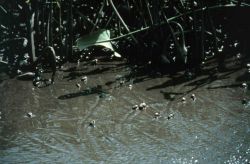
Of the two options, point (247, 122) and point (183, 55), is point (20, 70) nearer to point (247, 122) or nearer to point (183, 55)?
point (183, 55)

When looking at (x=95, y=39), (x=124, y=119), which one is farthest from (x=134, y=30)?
(x=124, y=119)

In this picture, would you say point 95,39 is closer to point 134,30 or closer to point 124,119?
point 134,30

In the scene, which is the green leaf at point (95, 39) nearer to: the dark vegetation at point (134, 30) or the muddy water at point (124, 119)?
the dark vegetation at point (134, 30)

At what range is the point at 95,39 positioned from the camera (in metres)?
4.92

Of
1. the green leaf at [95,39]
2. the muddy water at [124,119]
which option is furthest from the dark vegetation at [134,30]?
the muddy water at [124,119]

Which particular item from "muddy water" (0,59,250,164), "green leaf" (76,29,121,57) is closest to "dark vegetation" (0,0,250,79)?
"green leaf" (76,29,121,57)

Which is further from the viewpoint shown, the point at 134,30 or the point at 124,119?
the point at 134,30

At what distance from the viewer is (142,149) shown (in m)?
3.65

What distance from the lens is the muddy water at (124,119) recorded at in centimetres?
362

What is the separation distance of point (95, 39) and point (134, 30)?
0.43 m

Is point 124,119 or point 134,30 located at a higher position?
point 134,30

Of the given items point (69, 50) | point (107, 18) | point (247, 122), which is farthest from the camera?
point (107, 18)

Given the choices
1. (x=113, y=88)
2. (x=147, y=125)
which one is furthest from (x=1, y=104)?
(x=147, y=125)

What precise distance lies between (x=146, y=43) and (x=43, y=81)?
2.94 feet
